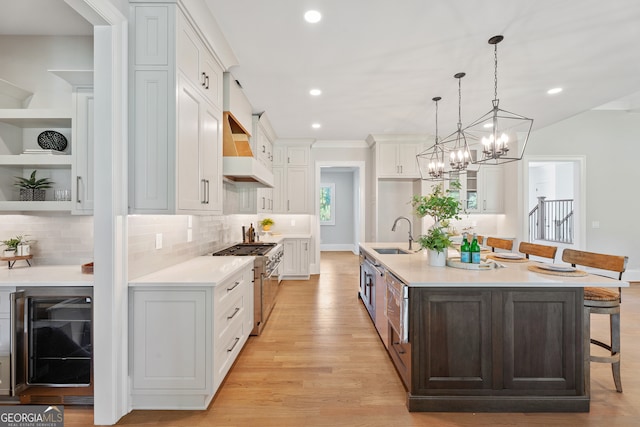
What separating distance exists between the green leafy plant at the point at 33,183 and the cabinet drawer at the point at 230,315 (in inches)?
67.1

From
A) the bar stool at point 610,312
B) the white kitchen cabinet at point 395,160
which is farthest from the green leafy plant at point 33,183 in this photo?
the white kitchen cabinet at point 395,160

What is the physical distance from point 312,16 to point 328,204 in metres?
7.75

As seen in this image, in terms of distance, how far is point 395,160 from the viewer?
5.75 meters

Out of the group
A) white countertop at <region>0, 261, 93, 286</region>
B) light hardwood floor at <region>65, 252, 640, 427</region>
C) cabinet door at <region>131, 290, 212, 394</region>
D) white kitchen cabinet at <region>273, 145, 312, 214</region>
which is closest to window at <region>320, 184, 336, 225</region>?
white kitchen cabinet at <region>273, 145, 312, 214</region>

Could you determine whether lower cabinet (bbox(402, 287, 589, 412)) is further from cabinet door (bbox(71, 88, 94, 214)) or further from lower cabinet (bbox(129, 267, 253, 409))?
cabinet door (bbox(71, 88, 94, 214))

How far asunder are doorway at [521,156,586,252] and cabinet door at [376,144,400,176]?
2471mm

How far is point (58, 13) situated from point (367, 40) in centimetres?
235

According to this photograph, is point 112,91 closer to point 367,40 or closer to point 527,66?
point 367,40

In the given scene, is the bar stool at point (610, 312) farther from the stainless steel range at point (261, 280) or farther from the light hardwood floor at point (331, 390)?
the stainless steel range at point (261, 280)

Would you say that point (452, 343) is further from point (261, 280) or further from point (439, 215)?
point (261, 280)

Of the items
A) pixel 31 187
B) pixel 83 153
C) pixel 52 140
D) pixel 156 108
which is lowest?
pixel 31 187

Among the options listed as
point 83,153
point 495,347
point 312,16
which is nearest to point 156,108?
point 83,153

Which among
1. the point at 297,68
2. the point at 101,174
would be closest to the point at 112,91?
the point at 101,174

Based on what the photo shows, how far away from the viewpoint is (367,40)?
103 inches
